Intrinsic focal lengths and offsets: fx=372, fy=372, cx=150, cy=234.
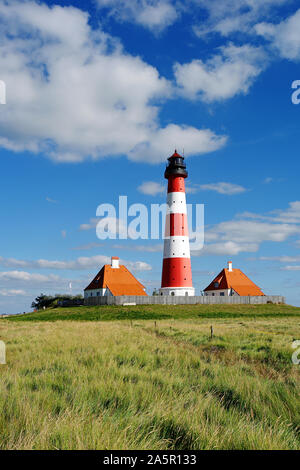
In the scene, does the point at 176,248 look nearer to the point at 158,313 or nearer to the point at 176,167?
the point at 158,313

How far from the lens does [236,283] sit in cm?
6356

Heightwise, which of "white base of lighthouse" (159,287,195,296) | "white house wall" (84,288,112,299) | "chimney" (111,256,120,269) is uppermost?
"chimney" (111,256,120,269)

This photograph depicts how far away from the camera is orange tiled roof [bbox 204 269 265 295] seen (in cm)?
6244

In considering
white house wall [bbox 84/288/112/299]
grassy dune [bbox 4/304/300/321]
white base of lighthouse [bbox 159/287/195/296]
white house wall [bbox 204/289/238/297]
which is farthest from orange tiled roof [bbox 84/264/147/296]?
white house wall [bbox 204/289/238/297]

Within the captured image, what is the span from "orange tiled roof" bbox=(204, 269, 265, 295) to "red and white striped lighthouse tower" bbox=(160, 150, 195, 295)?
1397 cm

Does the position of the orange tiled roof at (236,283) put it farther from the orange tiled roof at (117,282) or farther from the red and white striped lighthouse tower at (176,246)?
the red and white striped lighthouse tower at (176,246)

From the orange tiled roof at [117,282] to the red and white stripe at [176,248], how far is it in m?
9.05

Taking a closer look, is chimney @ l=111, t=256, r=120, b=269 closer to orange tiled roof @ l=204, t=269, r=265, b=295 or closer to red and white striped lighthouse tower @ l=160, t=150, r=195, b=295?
red and white striped lighthouse tower @ l=160, t=150, r=195, b=295

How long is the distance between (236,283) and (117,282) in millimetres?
20365

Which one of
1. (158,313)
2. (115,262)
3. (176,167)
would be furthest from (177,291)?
(176,167)
